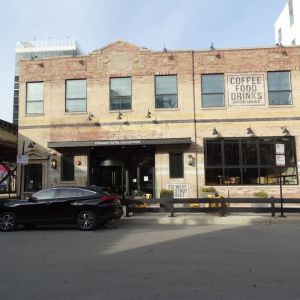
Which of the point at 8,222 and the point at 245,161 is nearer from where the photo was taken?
the point at 8,222

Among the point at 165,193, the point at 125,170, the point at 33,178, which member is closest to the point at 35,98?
the point at 33,178

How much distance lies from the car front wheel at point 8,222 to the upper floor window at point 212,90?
11.4 meters

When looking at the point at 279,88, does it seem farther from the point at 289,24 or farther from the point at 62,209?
the point at 289,24

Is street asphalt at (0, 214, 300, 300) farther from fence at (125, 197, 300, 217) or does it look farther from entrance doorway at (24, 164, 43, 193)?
entrance doorway at (24, 164, 43, 193)

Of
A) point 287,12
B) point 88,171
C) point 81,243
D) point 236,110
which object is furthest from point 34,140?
point 287,12

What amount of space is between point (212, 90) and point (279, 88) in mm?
3471

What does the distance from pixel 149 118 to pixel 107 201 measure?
7896 millimetres

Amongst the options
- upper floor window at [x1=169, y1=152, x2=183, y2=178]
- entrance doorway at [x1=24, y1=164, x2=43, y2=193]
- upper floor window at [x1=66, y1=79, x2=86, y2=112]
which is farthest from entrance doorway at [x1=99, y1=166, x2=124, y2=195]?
upper floor window at [x1=66, y1=79, x2=86, y2=112]

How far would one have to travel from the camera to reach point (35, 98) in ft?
75.0

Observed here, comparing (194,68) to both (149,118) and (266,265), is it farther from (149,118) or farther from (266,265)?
(266,265)

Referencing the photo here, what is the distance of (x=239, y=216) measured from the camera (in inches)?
650

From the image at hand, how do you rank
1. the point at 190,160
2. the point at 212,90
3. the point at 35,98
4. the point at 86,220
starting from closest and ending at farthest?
the point at 86,220, the point at 190,160, the point at 212,90, the point at 35,98

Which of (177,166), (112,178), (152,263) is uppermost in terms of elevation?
(177,166)

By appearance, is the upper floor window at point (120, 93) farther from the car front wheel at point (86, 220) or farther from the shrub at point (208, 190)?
the car front wheel at point (86, 220)
